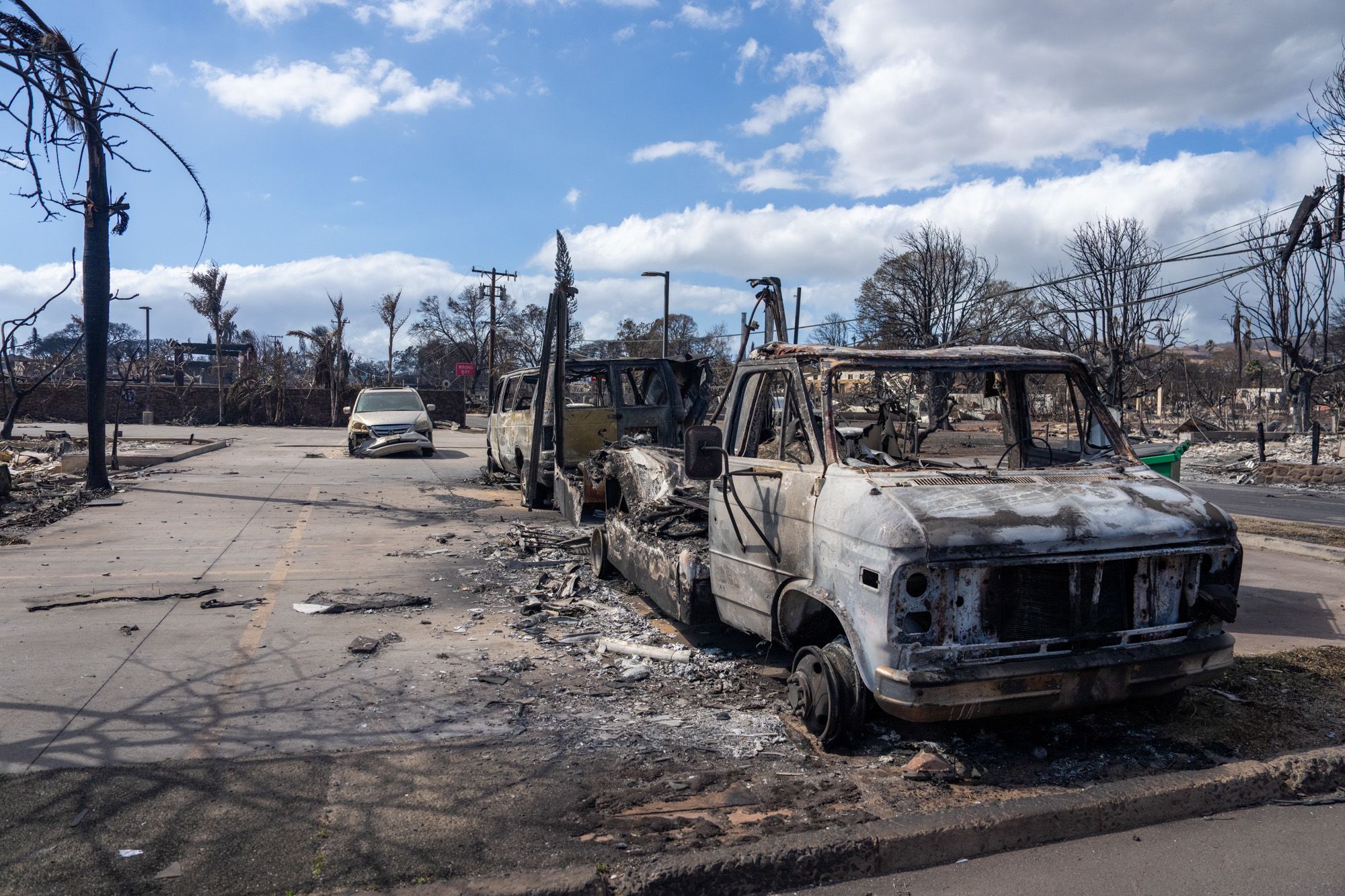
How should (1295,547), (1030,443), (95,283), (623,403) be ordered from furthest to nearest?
1. (95,283)
2. (623,403)
3. (1295,547)
4. (1030,443)

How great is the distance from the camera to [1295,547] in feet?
31.2

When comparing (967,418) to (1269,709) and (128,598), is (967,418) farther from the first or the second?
(128,598)

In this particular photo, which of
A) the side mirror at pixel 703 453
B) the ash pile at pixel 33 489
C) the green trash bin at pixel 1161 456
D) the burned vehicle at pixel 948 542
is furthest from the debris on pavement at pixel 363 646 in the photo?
the green trash bin at pixel 1161 456

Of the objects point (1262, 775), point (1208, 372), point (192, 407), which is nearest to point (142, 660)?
point (1262, 775)

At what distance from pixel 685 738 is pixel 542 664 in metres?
1.53

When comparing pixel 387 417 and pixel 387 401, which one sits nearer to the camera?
pixel 387 417

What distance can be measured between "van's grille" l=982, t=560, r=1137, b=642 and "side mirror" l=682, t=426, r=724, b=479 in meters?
1.66

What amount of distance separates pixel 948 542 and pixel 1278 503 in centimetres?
1582

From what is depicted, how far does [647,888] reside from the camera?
312cm

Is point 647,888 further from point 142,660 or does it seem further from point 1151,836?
point 142,660

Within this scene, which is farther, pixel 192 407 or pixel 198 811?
pixel 192 407

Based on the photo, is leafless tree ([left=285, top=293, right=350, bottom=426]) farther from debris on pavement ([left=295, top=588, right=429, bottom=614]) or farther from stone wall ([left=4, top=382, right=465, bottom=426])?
debris on pavement ([left=295, top=588, right=429, bottom=614])

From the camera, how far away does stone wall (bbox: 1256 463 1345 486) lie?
19.6 meters

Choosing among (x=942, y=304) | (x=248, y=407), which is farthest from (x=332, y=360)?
(x=942, y=304)
